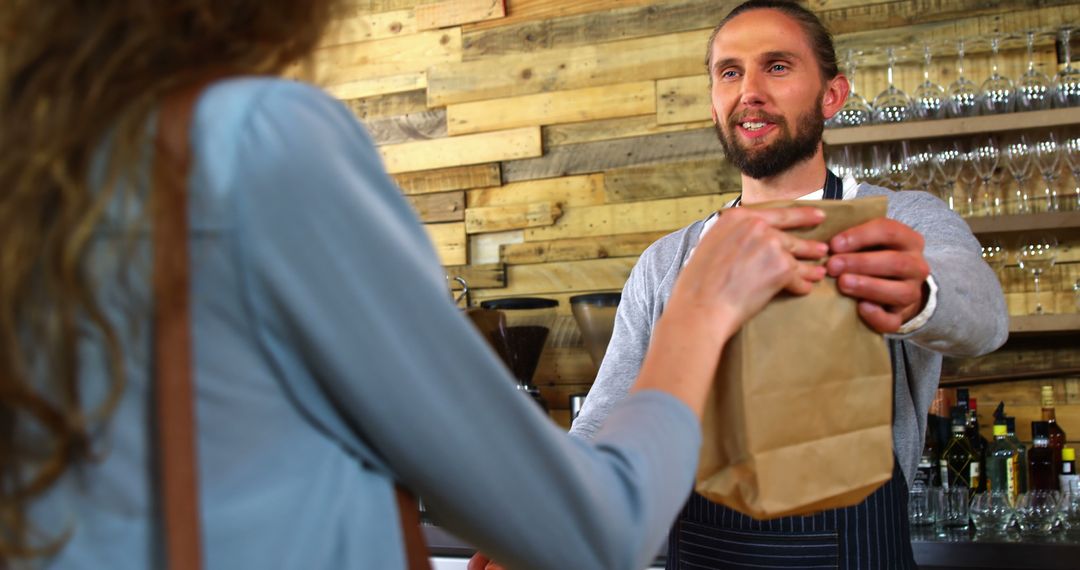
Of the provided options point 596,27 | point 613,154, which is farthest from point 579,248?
point 596,27

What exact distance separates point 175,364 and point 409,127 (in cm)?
354

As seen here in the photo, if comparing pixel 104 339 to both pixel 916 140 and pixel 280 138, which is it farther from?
pixel 916 140

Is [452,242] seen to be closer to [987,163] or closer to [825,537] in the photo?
[987,163]

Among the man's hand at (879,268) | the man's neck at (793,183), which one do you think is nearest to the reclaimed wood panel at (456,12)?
the man's neck at (793,183)

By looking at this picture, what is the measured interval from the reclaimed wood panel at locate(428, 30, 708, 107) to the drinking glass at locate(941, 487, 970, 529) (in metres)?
1.62

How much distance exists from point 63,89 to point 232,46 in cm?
9

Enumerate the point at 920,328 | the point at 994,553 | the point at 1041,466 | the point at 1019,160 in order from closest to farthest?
the point at 920,328 < the point at 994,553 < the point at 1041,466 < the point at 1019,160

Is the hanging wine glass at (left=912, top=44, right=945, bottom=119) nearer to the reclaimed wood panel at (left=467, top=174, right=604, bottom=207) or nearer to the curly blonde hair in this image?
the reclaimed wood panel at (left=467, top=174, right=604, bottom=207)

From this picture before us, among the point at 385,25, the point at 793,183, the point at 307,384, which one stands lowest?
the point at 307,384

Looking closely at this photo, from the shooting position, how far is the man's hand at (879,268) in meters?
1.10

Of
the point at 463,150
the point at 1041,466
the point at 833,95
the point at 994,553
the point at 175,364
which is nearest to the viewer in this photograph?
A: the point at 175,364

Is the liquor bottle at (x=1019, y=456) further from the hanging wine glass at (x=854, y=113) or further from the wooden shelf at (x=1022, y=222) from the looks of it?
the hanging wine glass at (x=854, y=113)

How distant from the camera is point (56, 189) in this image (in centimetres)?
54

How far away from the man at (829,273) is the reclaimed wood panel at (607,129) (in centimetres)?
148
